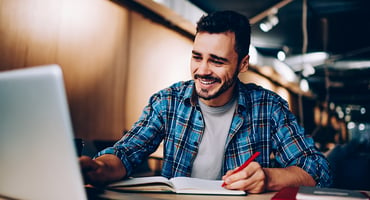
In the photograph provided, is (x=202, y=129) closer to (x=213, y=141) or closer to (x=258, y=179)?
(x=213, y=141)

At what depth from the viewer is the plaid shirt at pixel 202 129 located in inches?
58.9

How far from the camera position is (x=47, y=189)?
23.5 inches

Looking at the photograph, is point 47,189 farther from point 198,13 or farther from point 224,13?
point 198,13

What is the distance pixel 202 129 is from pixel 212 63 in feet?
1.06

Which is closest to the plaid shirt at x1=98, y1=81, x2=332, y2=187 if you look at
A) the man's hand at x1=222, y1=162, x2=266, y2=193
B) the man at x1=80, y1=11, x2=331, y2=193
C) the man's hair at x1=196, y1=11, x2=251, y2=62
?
the man at x1=80, y1=11, x2=331, y2=193

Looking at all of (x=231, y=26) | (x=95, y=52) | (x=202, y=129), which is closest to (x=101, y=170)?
(x=202, y=129)

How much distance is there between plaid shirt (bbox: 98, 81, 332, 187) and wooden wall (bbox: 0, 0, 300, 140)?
1.67 metres

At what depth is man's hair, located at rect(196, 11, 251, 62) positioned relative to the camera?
156 centimetres

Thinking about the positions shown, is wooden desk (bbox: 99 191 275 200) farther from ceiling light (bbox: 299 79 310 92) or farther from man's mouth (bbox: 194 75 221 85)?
ceiling light (bbox: 299 79 310 92)

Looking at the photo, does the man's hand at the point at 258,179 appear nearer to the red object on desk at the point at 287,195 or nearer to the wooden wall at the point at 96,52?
the red object on desk at the point at 287,195

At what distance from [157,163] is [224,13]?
3.06 metres

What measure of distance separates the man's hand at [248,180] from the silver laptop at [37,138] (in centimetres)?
52

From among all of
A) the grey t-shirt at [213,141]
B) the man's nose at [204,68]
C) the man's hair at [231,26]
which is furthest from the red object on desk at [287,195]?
the man's hair at [231,26]

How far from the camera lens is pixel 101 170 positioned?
976 millimetres
